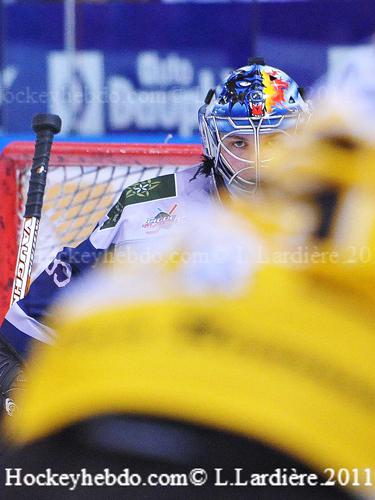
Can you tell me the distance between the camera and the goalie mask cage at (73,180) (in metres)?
4.52

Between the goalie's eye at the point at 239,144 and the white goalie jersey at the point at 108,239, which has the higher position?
the goalie's eye at the point at 239,144

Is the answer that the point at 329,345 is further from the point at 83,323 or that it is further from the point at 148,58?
the point at 148,58

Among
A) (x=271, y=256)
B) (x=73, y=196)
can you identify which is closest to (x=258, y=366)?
(x=271, y=256)

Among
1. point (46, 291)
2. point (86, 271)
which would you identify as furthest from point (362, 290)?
point (46, 291)

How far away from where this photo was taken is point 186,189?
3332mm

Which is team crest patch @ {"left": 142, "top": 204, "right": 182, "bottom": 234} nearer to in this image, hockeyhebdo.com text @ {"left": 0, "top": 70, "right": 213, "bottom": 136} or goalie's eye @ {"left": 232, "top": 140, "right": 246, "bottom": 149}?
goalie's eye @ {"left": 232, "top": 140, "right": 246, "bottom": 149}

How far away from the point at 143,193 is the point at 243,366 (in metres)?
1.60

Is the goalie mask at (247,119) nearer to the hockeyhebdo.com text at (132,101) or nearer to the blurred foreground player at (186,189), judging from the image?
the blurred foreground player at (186,189)

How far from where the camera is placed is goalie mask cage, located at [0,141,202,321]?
4.52 m

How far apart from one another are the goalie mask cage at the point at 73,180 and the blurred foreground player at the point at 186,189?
1.02 metres

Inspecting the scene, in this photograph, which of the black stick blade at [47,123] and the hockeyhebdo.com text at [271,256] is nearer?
the hockeyhebdo.com text at [271,256]

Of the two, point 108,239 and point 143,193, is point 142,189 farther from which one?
Answer: point 108,239

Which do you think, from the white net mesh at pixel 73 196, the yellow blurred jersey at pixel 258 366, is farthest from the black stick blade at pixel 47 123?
the yellow blurred jersey at pixel 258 366

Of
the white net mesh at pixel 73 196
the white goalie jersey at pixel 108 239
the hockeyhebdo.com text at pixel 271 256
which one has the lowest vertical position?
the hockeyhebdo.com text at pixel 271 256
